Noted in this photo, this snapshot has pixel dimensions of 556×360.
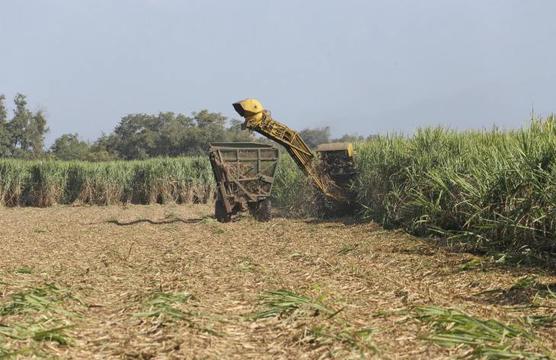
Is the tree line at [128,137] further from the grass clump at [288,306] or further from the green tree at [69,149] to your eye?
the grass clump at [288,306]

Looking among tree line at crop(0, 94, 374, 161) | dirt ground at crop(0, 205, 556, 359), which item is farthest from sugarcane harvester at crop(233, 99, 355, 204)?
tree line at crop(0, 94, 374, 161)

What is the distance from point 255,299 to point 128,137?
5191 cm

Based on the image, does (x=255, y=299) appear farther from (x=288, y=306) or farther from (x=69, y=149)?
(x=69, y=149)

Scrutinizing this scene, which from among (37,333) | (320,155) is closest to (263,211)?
(320,155)

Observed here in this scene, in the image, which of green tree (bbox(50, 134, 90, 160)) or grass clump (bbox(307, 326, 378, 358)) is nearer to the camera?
grass clump (bbox(307, 326, 378, 358))

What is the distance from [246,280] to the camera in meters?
6.03

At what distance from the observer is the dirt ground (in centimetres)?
364

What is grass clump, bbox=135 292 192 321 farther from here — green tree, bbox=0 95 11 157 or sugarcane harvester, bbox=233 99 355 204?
green tree, bbox=0 95 11 157

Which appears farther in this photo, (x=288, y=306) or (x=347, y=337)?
(x=288, y=306)

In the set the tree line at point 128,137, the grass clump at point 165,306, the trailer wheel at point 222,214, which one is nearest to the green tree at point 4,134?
the tree line at point 128,137

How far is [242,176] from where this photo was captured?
14070 mm

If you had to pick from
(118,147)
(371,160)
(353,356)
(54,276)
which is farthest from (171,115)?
(353,356)

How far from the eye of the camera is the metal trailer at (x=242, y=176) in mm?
13688

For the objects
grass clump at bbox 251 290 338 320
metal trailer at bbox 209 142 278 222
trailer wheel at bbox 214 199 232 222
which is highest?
metal trailer at bbox 209 142 278 222
